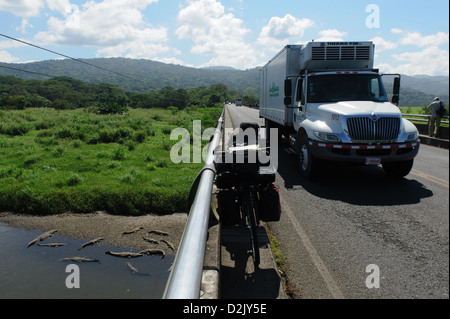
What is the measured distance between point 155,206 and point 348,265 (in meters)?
4.65

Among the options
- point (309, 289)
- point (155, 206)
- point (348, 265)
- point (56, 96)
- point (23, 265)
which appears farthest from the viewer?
point (56, 96)

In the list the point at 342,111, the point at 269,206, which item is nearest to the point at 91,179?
the point at 269,206

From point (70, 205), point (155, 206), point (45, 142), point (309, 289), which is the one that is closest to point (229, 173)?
point (309, 289)

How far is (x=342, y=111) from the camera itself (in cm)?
753

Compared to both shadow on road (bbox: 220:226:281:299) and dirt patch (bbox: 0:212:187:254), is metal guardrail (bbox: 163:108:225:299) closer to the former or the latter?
shadow on road (bbox: 220:226:281:299)

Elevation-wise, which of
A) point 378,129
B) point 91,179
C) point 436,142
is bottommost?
point 91,179

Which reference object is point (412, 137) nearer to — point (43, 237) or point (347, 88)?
point (347, 88)

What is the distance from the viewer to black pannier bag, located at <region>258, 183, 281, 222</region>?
4.16 meters

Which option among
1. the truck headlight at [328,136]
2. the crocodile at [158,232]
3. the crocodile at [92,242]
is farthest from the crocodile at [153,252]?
the truck headlight at [328,136]

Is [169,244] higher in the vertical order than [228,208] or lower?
lower

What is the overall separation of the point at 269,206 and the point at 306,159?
446cm

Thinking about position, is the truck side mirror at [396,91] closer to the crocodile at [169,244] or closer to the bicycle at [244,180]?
the bicycle at [244,180]

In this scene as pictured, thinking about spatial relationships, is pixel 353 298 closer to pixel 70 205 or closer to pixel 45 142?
pixel 70 205

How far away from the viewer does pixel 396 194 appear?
6746 mm
